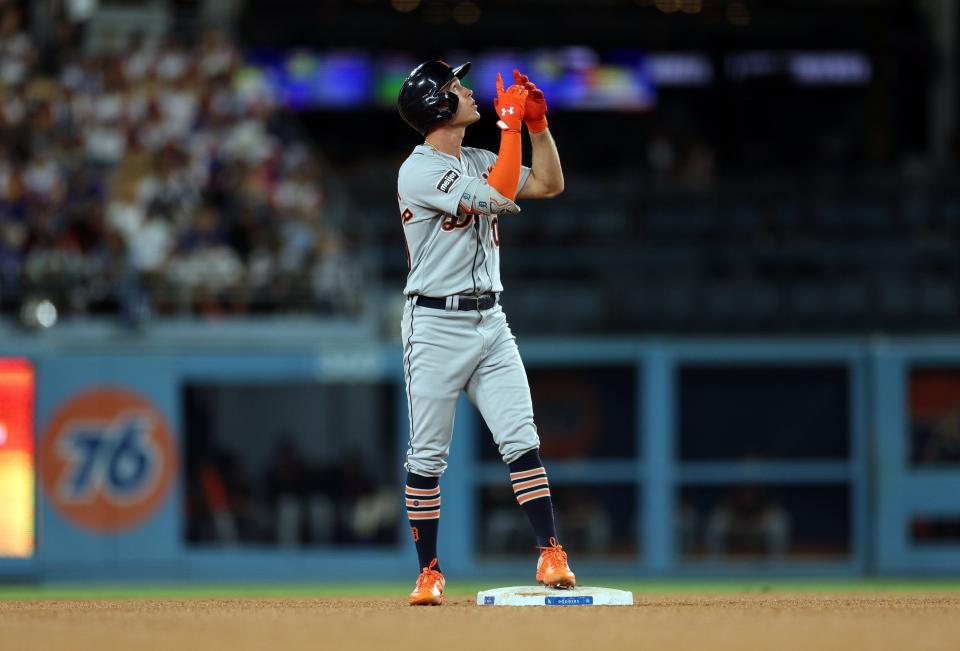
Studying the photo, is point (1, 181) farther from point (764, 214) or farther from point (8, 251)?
point (764, 214)

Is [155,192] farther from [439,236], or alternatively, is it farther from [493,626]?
[493,626]

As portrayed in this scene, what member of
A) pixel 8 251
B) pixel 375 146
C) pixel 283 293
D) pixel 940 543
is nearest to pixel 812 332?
pixel 940 543

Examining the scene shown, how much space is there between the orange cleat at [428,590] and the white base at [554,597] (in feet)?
0.50

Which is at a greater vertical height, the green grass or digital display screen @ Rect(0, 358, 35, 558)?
digital display screen @ Rect(0, 358, 35, 558)

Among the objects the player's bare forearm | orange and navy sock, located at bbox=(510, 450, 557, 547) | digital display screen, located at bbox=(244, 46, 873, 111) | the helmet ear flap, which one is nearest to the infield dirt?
orange and navy sock, located at bbox=(510, 450, 557, 547)

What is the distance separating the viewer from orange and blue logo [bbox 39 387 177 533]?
10.6 metres

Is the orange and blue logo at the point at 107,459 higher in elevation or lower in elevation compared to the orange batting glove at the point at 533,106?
lower

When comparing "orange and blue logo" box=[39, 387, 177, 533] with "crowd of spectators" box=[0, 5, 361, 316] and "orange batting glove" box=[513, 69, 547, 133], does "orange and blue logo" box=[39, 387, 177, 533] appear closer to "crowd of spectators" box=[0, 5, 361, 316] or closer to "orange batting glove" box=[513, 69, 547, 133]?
"crowd of spectators" box=[0, 5, 361, 316]

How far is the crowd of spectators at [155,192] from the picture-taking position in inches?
438

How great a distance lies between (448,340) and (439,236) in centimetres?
37

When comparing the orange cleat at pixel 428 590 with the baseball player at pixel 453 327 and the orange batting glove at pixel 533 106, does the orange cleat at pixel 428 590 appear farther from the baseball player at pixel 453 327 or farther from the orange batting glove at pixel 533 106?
the orange batting glove at pixel 533 106

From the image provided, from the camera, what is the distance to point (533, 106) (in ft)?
17.2

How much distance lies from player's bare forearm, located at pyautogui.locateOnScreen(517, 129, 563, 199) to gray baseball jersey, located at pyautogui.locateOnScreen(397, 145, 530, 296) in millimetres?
38

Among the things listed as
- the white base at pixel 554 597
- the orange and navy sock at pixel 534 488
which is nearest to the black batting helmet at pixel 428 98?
the orange and navy sock at pixel 534 488
